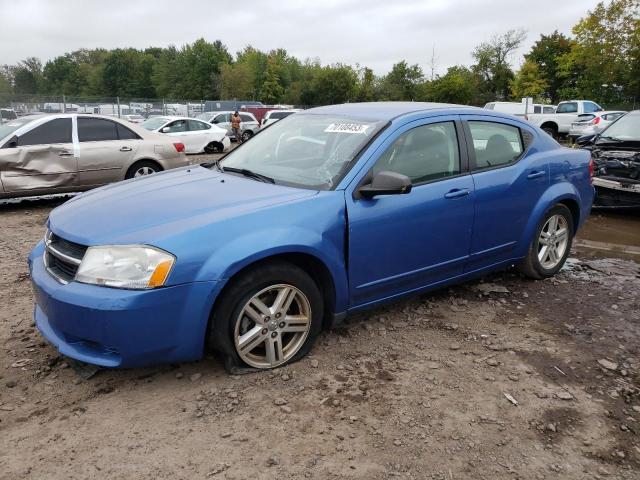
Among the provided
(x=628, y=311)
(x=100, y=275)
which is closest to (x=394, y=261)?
(x=100, y=275)

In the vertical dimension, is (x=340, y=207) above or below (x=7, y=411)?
above

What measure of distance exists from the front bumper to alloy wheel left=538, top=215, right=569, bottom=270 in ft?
10.9

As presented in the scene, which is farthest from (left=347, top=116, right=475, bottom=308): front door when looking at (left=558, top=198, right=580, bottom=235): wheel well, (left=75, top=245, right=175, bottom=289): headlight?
(left=558, top=198, right=580, bottom=235): wheel well

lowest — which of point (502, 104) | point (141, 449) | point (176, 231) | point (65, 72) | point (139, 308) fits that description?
point (141, 449)

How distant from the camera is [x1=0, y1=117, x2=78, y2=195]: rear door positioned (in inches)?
313

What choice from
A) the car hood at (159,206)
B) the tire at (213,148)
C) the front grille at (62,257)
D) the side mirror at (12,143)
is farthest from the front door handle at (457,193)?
the tire at (213,148)

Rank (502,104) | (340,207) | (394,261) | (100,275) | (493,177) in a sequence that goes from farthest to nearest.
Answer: (502,104) → (493,177) → (394,261) → (340,207) → (100,275)

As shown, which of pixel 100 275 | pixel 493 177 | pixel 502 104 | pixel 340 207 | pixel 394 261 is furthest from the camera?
pixel 502 104

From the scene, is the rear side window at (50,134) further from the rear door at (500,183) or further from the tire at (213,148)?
the tire at (213,148)

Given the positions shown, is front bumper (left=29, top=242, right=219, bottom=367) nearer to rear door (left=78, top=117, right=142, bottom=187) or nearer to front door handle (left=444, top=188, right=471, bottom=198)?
front door handle (left=444, top=188, right=471, bottom=198)

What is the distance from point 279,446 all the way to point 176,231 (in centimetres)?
123

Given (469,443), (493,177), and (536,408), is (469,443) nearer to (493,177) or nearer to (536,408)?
(536,408)

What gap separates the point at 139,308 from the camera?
2.74 meters

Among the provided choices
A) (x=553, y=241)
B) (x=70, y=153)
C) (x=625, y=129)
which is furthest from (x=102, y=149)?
(x=625, y=129)
